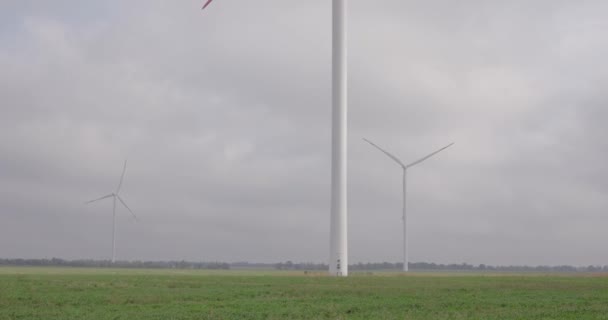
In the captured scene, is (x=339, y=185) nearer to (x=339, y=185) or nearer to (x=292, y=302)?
(x=339, y=185)

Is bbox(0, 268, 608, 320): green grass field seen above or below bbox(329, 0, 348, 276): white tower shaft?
below

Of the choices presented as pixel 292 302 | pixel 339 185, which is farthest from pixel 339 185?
pixel 292 302

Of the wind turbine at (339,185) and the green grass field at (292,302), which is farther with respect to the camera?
the wind turbine at (339,185)

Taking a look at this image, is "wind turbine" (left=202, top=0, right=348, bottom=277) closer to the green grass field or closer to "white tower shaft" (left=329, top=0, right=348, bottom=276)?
"white tower shaft" (left=329, top=0, right=348, bottom=276)

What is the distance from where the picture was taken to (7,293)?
4584 cm

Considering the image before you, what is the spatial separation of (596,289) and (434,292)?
40.3 feet

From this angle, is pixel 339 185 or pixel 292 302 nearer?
pixel 292 302

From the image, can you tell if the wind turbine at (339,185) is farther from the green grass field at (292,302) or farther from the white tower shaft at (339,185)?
the green grass field at (292,302)

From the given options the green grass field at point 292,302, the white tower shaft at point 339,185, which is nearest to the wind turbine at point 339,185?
the white tower shaft at point 339,185

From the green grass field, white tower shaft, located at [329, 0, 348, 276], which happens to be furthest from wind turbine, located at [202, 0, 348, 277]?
the green grass field

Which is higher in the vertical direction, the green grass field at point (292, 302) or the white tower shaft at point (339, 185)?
the white tower shaft at point (339, 185)

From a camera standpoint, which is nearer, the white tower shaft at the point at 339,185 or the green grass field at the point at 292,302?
the green grass field at the point at 292,302

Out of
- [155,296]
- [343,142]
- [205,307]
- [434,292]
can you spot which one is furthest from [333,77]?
[205,307]

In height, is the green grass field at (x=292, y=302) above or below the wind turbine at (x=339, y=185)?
below
